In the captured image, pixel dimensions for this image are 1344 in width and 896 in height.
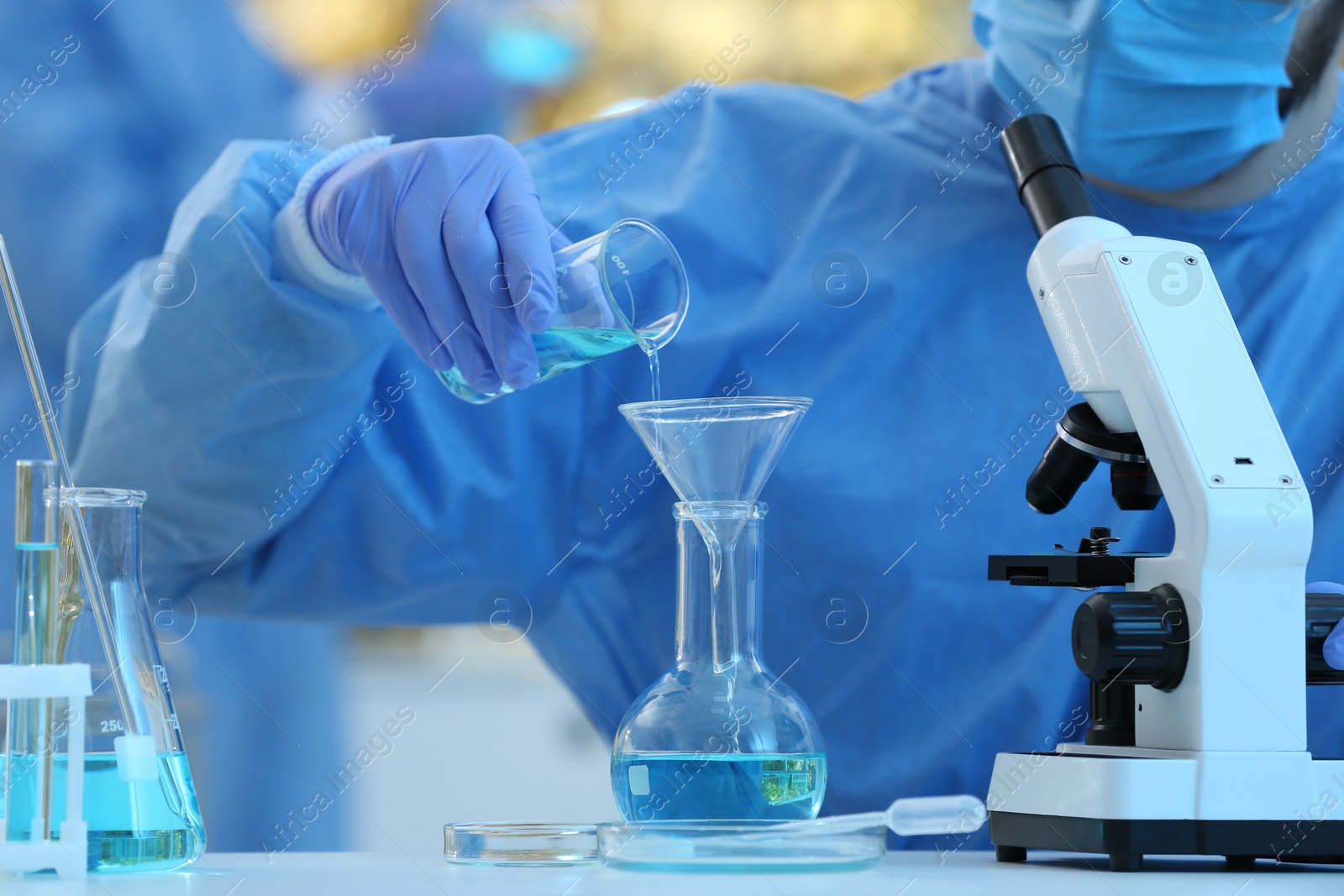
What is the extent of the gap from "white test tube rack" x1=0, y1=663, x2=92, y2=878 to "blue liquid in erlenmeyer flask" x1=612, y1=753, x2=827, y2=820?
12.2 inches

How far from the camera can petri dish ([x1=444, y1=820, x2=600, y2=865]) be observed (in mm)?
768

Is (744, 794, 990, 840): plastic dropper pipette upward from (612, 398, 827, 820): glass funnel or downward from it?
downward

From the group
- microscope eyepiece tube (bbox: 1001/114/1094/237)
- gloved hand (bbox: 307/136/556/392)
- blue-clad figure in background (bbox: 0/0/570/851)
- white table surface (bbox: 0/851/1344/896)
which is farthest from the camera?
blue-clad figure in background (bbox: 0/0/570/851)

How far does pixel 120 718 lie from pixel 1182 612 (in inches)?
25.2

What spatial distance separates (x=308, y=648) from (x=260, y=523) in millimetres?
1241

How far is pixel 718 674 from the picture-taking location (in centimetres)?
78

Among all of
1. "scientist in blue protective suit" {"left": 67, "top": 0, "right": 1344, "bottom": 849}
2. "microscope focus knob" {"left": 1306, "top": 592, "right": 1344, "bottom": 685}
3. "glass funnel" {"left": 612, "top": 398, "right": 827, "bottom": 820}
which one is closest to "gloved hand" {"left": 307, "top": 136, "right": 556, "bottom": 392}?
"scientist in blue protective suit" {"left": 67, "top": 0, "right": 1344, "bottom": 849}

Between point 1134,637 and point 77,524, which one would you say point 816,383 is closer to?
point 1134,637

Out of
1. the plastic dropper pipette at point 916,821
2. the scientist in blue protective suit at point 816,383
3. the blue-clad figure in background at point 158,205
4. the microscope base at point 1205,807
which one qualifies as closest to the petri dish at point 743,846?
the plastic dropper pipette at point 916,821

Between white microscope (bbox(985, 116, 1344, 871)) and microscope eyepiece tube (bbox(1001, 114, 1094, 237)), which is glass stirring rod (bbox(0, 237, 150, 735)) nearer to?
white microscope (bbox(985, 116, 1344, 871))

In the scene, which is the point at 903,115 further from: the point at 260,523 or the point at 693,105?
the point at 260,523

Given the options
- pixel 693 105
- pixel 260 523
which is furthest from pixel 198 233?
pixel 693 105

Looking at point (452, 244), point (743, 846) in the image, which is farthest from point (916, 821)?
point (452, 244)

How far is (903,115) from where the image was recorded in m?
1.41
